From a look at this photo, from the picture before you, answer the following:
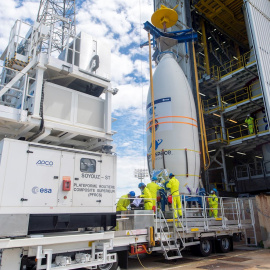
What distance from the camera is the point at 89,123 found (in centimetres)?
766

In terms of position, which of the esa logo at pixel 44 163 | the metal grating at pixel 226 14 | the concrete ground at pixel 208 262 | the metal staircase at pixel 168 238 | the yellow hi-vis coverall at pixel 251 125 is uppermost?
the metal grating at pixel 226 14

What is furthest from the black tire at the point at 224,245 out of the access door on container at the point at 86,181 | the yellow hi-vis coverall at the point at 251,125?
the yellow hi-vis coverall at the point at 251,125

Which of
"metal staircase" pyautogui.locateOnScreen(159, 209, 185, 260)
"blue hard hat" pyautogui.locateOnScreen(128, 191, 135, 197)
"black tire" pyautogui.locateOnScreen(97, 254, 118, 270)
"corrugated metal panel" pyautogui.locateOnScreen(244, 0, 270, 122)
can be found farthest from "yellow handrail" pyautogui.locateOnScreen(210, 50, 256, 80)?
"black tire" pyautogui.locateOnScreen(97, 254, 118, 270)

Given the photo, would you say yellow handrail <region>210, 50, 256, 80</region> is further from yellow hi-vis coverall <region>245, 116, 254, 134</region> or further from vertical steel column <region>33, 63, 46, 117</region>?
vertical steel column <region>33, 63, 46, 117</region>

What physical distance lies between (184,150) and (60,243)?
7.45 meters

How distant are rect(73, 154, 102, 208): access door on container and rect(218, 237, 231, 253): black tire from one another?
6083 millimetres

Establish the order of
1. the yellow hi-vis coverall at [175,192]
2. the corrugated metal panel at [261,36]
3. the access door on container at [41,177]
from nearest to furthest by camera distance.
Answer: the access door on container at [41,177] < the yellow hi-vis coverall at [175,192] < the corrugated metal panel at [261,36]

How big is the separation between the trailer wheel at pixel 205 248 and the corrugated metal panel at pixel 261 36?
29.0ft

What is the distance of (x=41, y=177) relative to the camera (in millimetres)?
5973

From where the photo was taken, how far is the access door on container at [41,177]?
577 cm

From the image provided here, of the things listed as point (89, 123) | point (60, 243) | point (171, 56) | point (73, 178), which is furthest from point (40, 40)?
point (171, 56)

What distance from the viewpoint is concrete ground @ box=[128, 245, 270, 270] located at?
777cm

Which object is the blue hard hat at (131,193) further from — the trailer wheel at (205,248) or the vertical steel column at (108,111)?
the trailer wheel at (205,248)

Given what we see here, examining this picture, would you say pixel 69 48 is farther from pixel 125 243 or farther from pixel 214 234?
pixel 214 234
